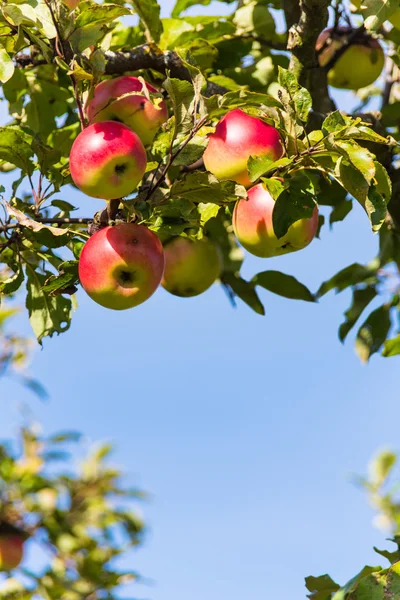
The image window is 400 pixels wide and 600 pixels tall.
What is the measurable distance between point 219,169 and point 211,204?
8 centimetres

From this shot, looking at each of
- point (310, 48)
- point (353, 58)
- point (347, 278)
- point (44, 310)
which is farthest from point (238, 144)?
point (347, 278)

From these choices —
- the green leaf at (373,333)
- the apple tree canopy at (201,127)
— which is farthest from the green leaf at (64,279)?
the green leaf at (373,333)

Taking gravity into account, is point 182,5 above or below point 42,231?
above

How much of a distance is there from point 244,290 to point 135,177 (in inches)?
39.0

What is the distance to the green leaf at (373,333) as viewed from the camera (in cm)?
269

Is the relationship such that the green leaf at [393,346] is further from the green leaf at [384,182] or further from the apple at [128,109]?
the apple at [128,109]

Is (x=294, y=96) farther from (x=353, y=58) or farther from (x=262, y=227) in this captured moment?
(x=353, y=58)

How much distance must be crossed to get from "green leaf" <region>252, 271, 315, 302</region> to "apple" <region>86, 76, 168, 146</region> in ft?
2.35

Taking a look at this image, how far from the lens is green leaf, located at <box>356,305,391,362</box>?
2.69m

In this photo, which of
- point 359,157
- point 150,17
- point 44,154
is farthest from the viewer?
point 150,17

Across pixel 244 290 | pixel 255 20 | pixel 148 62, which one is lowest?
pixel 244 290

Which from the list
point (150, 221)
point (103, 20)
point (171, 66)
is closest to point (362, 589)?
point (150, 221)

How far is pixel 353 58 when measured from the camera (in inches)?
99.2

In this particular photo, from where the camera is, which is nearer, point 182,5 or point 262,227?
point 262,227
